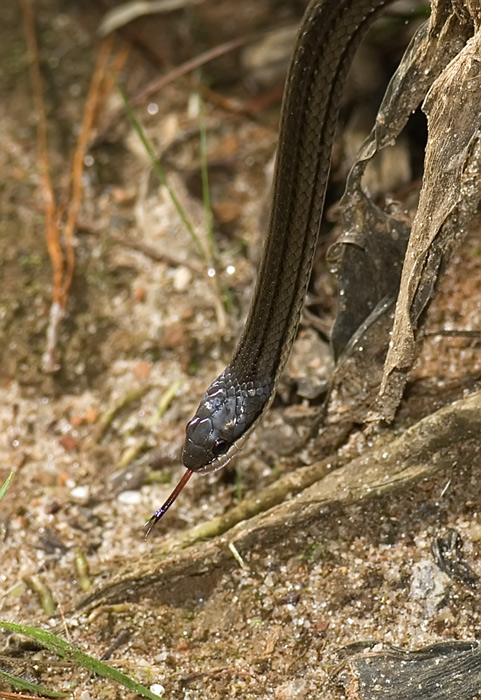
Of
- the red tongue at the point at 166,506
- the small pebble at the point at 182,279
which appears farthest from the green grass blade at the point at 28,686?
the small pebble at the point at 182,279

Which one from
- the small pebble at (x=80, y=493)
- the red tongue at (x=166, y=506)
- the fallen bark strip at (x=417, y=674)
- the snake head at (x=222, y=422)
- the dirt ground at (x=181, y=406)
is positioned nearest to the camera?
the fallen bark strip at (x=417, y=674)

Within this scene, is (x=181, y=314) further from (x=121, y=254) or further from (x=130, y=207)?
(x=130, y=207)

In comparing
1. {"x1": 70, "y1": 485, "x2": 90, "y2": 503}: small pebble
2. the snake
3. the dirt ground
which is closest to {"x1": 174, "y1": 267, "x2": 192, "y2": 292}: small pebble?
the dirt ground

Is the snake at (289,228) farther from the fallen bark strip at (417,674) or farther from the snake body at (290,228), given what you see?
the fallen bark strip at (417,674)

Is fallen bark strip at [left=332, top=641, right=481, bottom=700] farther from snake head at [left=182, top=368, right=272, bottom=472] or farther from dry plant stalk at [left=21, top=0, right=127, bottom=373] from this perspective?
dry plant stalk at [left=21, top=0, right=127, bottom=373]

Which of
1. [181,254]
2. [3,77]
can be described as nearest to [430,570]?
[181,254]
